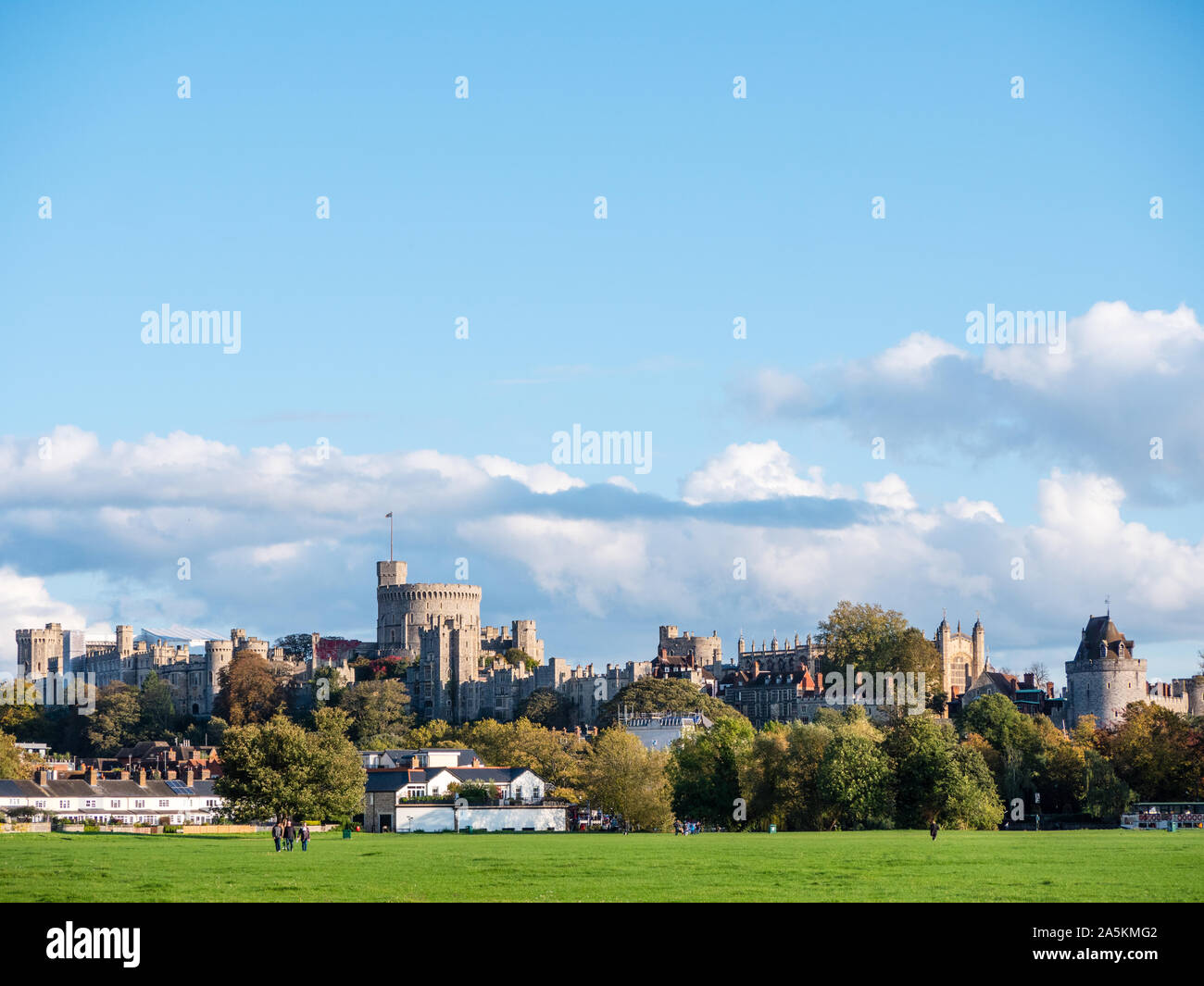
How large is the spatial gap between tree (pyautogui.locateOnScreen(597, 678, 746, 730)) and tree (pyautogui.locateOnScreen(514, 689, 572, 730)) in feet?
35.5

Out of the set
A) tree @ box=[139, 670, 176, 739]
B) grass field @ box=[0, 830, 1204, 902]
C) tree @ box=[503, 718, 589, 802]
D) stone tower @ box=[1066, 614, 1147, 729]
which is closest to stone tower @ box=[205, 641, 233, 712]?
tree @ box=[139, 670, 176, 739]

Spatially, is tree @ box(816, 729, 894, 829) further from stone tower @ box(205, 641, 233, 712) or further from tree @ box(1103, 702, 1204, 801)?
stone tower @ box(205, 641, 233, 712)

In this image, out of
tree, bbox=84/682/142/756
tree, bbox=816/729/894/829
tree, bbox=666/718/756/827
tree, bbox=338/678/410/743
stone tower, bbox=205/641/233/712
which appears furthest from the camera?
stone tower, bbox=205/641/233/712

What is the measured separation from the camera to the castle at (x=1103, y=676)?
14575 cm

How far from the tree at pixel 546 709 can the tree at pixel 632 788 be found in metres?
76.0

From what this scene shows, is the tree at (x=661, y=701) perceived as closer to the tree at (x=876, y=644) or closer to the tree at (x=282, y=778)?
the tree at (x=876, y=644)

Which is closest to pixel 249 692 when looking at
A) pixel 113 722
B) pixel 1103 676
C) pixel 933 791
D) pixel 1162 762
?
pixel 113 722

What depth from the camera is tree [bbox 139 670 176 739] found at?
16838 cm

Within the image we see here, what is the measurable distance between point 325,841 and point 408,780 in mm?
31817

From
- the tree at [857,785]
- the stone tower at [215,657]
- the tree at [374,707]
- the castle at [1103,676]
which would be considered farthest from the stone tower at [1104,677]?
the stone tower at [215,657]

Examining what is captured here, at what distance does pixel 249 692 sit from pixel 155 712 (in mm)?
9883
